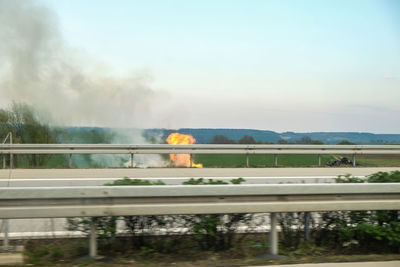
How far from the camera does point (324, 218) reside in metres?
6.48

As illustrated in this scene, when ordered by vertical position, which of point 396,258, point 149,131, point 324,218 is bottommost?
point 396,258

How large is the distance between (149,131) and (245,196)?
72.5 feet

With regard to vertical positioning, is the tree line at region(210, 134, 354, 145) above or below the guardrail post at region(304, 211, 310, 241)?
above

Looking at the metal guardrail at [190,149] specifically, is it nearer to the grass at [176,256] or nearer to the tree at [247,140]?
the tree at [247,140]

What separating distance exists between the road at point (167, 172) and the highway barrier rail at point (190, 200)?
30.5 ft

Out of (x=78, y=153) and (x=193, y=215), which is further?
(x=78, y=153)

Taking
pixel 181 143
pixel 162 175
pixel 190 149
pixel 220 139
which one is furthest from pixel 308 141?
pixel 162 175

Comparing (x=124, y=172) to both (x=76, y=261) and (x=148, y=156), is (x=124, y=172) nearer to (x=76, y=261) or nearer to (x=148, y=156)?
(x=148, y=156)

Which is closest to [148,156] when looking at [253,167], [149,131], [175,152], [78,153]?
[175,152]

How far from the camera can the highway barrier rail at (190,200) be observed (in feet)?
18.0

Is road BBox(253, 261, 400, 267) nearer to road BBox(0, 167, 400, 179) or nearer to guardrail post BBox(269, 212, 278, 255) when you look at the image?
guardrail post BBox(269, 212, 278, 255)

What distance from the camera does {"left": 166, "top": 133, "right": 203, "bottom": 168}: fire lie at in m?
19.0

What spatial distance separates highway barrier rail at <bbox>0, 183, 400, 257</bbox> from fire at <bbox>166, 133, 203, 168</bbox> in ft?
42.5

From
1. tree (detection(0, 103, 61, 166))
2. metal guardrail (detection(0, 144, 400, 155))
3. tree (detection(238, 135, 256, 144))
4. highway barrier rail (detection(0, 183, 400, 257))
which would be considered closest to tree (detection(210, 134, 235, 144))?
tree (detection(238, 135, 256, 144))
